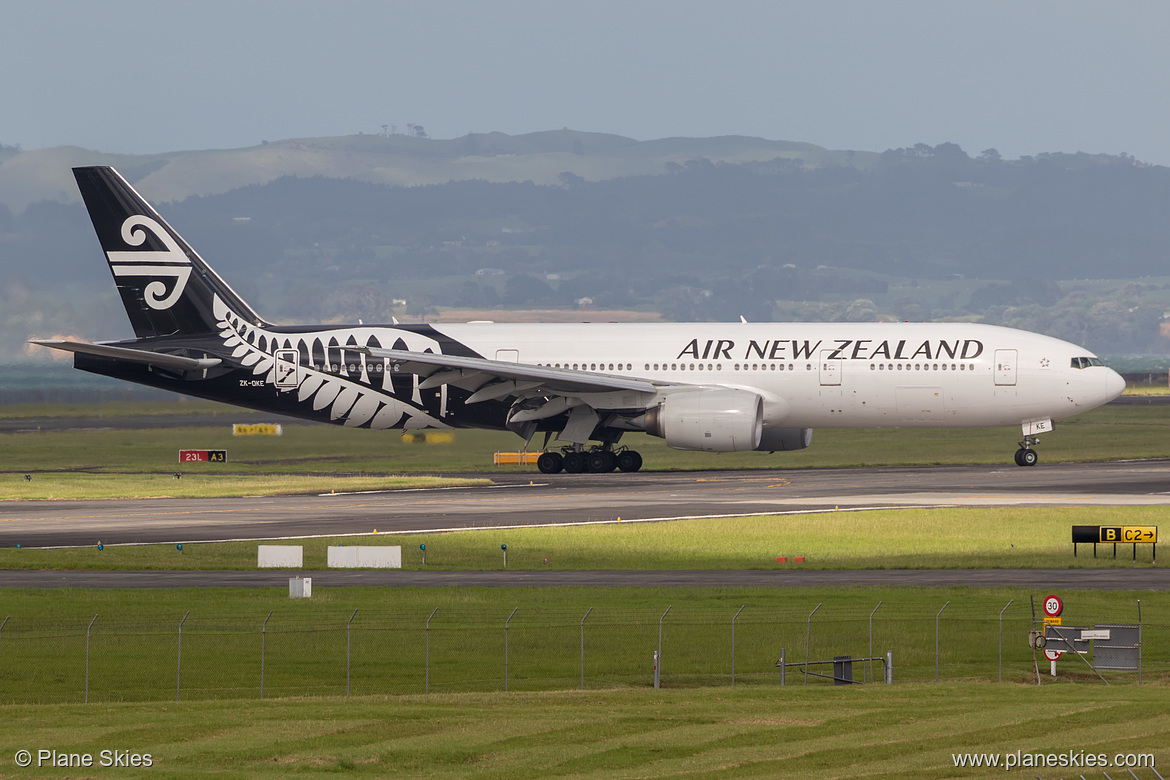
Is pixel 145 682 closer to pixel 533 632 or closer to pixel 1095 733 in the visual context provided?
pixel 533 632

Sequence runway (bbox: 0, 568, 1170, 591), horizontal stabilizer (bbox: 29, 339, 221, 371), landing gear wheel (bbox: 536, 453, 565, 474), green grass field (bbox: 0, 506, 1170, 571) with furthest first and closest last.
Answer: landing gear wheel (bbox: 536, 453, 565, 474) < horizontal stabilizer (bbox: 29, 339, 221, 371) < green grass field (bbox: 0, 506, 1170, 571) < runway (bbox: 0, 568, 1170, 591)

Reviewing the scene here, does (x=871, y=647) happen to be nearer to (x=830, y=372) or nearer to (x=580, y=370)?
(x=830, y=372)

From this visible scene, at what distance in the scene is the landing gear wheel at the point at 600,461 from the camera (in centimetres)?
6494

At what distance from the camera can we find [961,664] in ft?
99.9

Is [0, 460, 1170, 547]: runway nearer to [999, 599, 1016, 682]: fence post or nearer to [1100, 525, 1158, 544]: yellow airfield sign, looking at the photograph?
[1100, 525, 1158, 544]: yellow airfield sign

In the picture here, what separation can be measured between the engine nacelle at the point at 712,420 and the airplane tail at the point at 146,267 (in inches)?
776

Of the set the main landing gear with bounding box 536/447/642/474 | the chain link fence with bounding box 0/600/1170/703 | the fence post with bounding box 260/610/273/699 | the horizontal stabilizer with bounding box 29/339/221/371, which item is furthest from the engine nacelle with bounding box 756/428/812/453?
the fence post with bounding box 260/610/273/699

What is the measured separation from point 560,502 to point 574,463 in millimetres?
11507

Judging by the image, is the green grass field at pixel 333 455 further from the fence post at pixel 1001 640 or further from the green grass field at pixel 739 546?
the fence post at pixel 1001 640

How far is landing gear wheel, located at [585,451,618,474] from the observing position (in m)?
64.9

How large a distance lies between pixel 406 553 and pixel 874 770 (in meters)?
23.0

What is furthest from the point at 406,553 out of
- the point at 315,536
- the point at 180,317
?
the point at 180,317

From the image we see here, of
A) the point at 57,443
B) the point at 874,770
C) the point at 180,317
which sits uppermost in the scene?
the point at 180,317

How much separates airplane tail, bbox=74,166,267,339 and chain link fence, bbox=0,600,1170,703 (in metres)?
34.0
